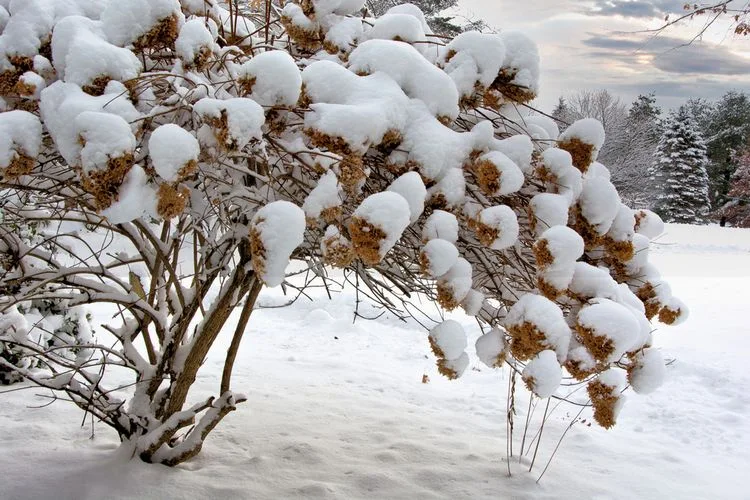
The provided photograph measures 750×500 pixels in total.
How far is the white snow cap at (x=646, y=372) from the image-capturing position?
2.20m

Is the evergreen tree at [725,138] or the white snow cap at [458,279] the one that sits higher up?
the evergreen tree at [725,138]

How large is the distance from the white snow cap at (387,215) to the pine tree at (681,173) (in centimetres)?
3062

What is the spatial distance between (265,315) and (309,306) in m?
0.60

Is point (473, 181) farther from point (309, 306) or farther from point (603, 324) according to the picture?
point (309, 306)

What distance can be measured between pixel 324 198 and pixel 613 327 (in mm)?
902

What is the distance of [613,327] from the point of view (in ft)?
5.84

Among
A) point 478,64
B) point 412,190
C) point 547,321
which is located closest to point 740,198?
point 478,64

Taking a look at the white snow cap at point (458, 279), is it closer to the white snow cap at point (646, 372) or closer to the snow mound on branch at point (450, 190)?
the snow mound on branch at point (450, 190)

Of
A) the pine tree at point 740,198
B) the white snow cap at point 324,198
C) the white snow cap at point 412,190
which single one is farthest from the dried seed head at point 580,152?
the pine tree at point 740,198

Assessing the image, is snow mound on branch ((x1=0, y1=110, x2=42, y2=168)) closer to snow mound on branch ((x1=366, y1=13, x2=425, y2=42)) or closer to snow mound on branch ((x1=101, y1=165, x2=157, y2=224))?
snow mound on branch ((x1=101, y1=165, x2=157, y2=224))

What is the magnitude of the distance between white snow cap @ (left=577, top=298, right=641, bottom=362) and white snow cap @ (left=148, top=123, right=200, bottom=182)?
1.19m

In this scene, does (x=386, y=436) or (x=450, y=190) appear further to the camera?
(x=386, y=436)

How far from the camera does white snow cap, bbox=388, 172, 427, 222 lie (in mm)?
1778

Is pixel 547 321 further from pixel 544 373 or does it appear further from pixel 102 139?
pixel 102 139
